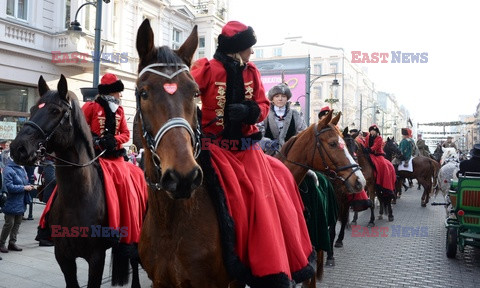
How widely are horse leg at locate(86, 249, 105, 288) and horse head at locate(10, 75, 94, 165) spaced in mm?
1213

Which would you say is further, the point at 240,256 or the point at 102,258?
the point at 102,258

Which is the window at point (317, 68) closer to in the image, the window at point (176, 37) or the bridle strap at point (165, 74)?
the window at point (176, 37)

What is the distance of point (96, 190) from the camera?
14.5 ft

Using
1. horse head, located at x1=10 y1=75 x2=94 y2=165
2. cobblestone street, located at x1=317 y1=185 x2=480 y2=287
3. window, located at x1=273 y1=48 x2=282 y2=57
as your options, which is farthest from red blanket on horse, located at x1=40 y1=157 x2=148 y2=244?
window, located at x1=273 y1=48 x2=282 y2=57

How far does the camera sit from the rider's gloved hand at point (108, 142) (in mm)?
4992

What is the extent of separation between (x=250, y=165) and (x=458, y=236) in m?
6.58

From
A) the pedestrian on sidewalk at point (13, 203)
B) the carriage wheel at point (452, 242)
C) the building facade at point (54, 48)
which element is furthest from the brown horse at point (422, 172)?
the pedestrian on sidewalk at point (13, 203)

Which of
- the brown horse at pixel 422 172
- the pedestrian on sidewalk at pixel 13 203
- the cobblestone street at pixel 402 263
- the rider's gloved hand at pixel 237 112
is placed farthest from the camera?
the brown horse at pixel 422 172

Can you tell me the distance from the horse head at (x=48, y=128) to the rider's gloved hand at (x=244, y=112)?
2.06 meters

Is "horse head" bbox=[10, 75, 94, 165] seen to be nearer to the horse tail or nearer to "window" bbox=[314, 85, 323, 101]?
the horse tail

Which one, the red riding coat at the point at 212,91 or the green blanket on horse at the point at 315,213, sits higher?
the red riding coat at the point at 212,91

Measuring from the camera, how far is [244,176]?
3.02 metres

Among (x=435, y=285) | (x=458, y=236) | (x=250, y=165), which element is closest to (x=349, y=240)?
(x=458, y=236)

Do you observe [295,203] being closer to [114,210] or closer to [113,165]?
[114,210]
